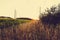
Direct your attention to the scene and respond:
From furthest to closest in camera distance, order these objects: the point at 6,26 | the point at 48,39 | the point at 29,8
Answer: the point at 29,8 < the point at 6,26 < the point at 48,39

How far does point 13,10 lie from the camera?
20.2 metres

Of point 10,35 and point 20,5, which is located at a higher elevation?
point 20,5

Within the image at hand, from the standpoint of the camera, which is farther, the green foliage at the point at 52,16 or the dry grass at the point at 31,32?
the green foliage at the point at 52,16

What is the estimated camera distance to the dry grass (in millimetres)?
12953

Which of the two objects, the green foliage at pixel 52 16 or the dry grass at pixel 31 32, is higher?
the green foliage at pixel 52 16

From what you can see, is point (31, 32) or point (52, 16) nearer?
point (31, 32)

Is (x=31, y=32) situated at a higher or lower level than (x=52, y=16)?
lower

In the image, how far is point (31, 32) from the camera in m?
13.5

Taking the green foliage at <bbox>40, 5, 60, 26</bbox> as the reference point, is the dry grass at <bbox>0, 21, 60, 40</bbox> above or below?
below

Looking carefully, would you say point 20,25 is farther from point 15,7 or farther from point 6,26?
point 15,7

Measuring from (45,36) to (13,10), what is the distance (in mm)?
7588

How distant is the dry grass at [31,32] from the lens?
1295 centimetres

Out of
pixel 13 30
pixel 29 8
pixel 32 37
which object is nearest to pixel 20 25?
pixel 13 30

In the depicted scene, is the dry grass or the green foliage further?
the green foliage
